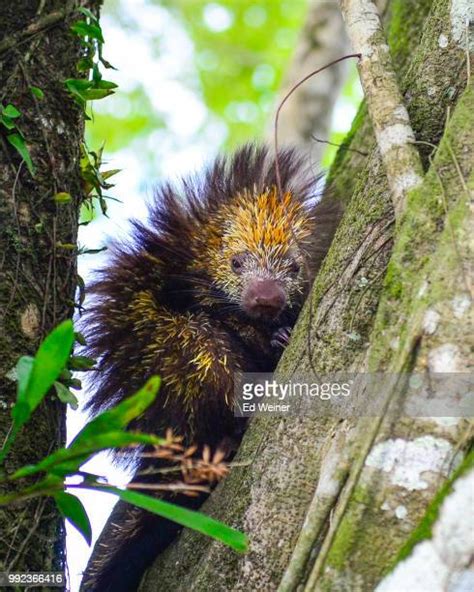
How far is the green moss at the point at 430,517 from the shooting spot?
185 centimetres

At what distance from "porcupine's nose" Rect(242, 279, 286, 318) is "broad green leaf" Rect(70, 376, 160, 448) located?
1708 millimetres

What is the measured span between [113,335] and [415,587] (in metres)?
2.18

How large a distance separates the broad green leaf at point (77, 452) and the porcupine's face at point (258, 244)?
6.40 ft

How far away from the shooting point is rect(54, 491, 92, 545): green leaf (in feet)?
7.34

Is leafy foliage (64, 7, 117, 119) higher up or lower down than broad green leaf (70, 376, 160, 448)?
higher up

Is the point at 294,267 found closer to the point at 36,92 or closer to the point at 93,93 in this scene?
the point at 93,93

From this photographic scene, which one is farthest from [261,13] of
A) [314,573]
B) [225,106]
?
[314,573]

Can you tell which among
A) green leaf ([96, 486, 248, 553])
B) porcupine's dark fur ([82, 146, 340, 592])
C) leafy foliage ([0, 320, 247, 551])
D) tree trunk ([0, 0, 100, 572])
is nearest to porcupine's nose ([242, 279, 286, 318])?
porcupine's dark fur ([82, 146, 340, 592])

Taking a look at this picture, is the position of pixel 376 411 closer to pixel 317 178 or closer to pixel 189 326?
pixel 189 326

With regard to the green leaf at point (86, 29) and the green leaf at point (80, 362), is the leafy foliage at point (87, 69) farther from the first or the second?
the green leaf at point (80, 362)

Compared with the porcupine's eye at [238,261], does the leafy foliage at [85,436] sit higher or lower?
lower

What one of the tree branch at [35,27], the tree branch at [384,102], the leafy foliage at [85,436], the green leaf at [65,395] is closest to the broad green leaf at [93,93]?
the tree branch at [35,27]

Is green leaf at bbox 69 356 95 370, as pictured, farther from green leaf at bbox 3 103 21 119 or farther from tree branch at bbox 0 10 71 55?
tree branch at bbox 0 10 71 55

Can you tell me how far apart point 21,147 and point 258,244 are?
1.47 metres
